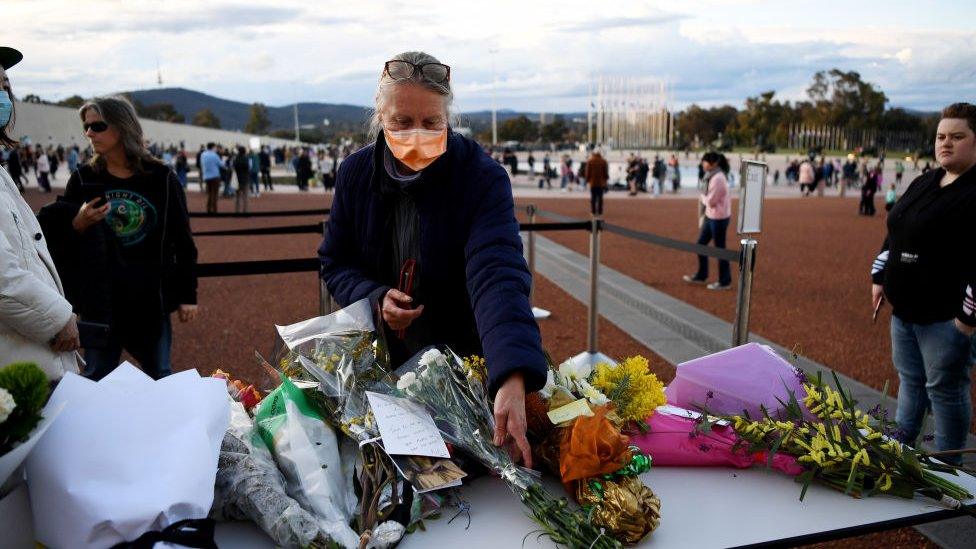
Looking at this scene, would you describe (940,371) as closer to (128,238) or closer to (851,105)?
(128,238)

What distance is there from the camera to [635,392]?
2049 mm

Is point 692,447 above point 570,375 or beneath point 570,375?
beneath

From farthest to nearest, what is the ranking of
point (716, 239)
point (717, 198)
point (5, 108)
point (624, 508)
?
point (716, 239) < point (717, 198) < point (5, 108) < point (624, 508)

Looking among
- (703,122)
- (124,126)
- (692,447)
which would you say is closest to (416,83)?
(692,447)

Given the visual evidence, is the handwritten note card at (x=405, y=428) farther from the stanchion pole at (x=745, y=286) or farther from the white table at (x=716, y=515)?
the stanchion pole at (x=745, y=286)

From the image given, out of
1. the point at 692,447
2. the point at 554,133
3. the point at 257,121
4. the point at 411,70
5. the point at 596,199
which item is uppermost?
the point at 257,121

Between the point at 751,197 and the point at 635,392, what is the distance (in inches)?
96.6

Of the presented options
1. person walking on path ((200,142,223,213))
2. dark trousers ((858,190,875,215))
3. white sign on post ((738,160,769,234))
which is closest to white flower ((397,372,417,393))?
white sign on post ((738,160,769,234))

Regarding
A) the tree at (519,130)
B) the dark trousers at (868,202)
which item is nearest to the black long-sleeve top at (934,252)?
the dark trousers at (868,202)

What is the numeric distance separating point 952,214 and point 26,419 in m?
3.72

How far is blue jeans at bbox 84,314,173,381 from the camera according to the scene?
359 cm

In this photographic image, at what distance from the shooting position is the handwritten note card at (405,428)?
1.71 metres

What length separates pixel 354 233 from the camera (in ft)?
7.52

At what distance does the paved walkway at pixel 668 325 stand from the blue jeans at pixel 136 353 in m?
3.87
